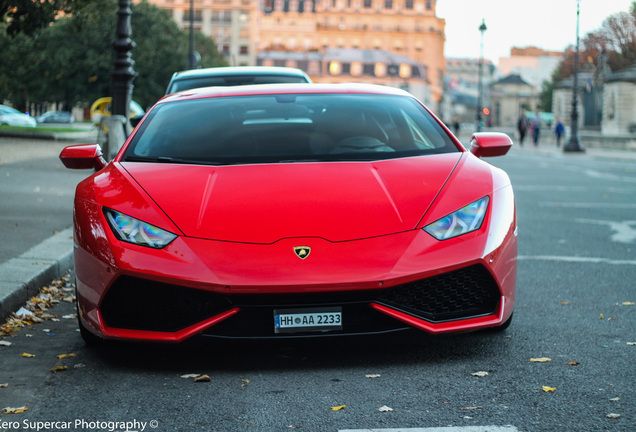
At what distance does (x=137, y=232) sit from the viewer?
14.0 ft

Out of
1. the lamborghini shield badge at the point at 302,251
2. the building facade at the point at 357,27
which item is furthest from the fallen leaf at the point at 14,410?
the building facade at the point at 357,27

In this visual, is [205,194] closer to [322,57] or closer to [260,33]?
[322,57]

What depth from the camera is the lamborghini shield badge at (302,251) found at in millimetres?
4108

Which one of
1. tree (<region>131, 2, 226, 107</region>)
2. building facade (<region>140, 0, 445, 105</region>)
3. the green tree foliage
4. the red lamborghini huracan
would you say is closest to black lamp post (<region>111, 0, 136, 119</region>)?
the red lamborghini huracan

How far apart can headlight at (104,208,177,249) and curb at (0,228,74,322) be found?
4.93 ft

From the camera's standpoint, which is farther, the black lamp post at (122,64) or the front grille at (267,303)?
the black lamp post at (122,64)

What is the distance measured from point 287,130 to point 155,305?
151 centimetres

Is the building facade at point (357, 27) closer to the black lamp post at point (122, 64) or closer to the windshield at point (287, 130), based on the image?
the black lamp post at point (122, 64)

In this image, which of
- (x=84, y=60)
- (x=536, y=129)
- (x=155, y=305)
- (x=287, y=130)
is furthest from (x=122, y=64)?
(x=84, y=60)

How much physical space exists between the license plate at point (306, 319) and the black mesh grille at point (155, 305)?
236 mm

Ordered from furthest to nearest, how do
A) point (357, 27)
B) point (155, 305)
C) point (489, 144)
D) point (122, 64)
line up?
1. point (357, 27)
2. point (122, 64)
3. point (489, 144)
4. point (155, 305)

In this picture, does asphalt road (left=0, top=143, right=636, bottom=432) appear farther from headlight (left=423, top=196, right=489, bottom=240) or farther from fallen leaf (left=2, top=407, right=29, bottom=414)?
headlight (left=423, top=196, right=489, bottom=240)

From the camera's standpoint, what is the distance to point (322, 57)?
5851 inches

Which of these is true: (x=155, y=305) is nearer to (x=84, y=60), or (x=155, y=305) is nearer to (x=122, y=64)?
(x=122, y=64)
